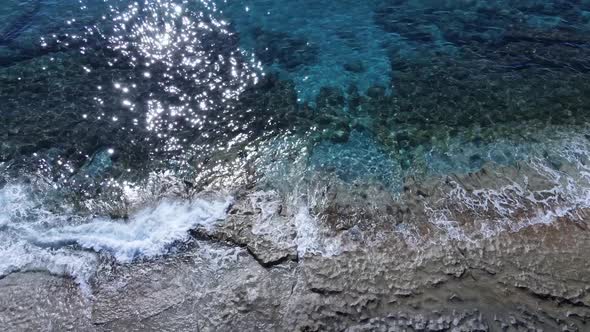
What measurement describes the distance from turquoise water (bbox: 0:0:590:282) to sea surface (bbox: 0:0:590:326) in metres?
0.04

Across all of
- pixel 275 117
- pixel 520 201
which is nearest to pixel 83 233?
pixel 275 117

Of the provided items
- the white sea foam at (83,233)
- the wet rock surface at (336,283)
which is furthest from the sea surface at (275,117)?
the wet rock surface at (336,283)

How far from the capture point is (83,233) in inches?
282

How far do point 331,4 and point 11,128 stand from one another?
7.94m

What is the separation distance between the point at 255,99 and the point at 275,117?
0.71m

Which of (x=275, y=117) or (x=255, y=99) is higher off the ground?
(x=255, y=99)

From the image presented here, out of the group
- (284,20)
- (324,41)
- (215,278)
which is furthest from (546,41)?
(215,278)

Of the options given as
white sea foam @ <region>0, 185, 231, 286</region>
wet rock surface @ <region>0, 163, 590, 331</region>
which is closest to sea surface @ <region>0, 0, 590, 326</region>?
white sea foam @ <region>0, 185, 231, 286</region>

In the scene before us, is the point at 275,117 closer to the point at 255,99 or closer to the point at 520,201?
the point at 255,99

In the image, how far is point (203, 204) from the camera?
7.48 metres

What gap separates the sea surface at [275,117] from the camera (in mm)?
7152

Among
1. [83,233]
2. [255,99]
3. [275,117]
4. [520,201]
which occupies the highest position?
[255,99]

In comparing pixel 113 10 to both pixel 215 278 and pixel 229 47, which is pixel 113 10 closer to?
pixel 229 47

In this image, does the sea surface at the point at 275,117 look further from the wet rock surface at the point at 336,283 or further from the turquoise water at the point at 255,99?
the wet rock surface at the point at 336,283
